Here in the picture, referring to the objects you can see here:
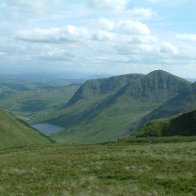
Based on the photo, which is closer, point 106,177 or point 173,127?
point 106,177

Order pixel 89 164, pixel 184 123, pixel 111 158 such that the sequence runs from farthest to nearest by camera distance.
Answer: pixel 184 123, pixel 111 158, pixel 89 164

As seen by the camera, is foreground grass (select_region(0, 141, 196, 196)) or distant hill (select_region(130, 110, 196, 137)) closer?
foreground grass (select_region(0, 141, 196, 196))

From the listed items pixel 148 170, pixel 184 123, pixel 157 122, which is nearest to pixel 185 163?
pixel 148 170

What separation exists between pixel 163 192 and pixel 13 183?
11.6m

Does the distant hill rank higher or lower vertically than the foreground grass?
lower

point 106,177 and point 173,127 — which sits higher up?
point 106,177

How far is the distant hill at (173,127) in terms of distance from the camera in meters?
113

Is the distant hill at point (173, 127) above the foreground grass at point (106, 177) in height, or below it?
below

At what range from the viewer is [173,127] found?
4739 inches

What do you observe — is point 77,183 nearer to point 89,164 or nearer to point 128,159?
point 89,164

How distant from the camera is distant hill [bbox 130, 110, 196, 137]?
113 m

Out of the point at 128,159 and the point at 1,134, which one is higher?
the point at 128,159

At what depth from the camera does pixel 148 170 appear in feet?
107

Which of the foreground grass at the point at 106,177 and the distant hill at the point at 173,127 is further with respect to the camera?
the distant hill at the point at 173,127
